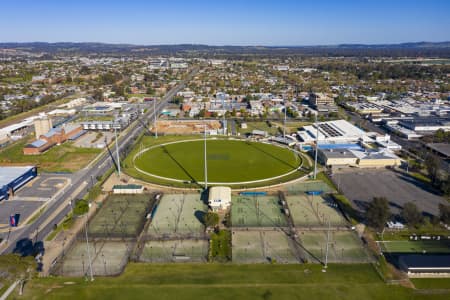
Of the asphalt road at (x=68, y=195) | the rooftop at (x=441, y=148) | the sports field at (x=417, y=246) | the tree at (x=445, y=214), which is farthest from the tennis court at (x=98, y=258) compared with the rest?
the rooftop at (x=441, y=148)

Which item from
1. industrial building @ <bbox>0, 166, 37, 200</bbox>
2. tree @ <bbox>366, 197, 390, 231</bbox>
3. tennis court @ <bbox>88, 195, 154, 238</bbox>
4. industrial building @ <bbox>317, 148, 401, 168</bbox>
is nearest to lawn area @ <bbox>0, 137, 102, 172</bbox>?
industrial building @ <bbox>0, 166, 37, 200</bbox>

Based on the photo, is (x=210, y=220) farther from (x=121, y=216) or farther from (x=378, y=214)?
(x=378, y=214)

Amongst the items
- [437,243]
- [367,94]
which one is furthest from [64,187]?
[367,94]

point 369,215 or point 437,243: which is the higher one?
point 369,215

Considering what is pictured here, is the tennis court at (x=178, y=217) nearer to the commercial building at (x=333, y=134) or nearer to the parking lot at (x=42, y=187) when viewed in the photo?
the parking lot at (x=42, y=187)

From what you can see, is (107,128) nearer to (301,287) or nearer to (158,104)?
(158,104)

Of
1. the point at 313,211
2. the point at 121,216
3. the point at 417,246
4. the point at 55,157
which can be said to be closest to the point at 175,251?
the point at 121,216

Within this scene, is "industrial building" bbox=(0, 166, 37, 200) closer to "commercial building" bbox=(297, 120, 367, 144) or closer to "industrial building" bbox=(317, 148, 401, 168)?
"industrial building" bbox=(317, 148, 401, 168)

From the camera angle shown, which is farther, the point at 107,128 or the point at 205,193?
the point at 107,128
